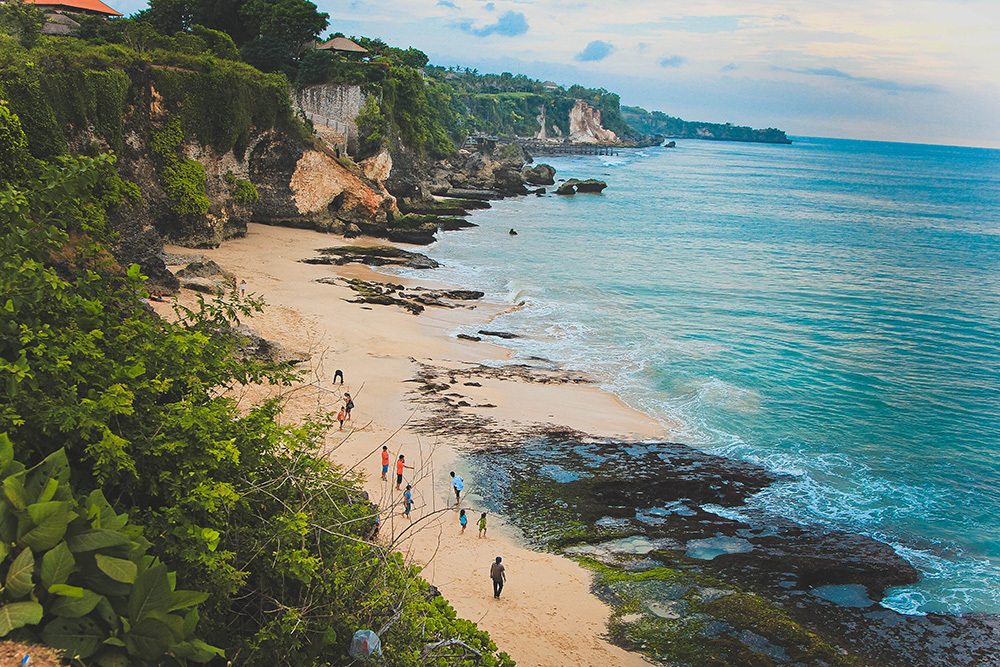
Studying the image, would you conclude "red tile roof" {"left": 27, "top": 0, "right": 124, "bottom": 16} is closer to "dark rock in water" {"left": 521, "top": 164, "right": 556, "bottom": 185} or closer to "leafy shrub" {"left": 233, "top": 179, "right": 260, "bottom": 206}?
"leafy shrub" {"left": 233, "top": 179, "right": 260, "bottom": 206}

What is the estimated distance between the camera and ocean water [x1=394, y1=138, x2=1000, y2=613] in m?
16.9

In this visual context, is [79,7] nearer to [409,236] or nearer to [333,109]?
[333,109]

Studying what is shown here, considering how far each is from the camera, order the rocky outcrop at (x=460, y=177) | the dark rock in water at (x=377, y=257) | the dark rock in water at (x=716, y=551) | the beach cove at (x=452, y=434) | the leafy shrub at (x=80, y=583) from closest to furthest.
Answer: the leafy shrub at (x=80, y=583), the beach cove at (x=452, y=434), the dark rock in water at (x=716, y=551), the dark rock in water at (x=377, y=257), the rocky outcrop at (x=460, y=177)

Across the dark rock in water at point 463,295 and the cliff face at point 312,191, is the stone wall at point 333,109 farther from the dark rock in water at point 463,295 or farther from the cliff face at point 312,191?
the dark rock in water at point 463,295

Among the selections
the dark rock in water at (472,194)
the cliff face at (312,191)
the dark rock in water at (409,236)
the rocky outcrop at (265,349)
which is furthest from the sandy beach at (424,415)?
the dark rock in water at (472,194)

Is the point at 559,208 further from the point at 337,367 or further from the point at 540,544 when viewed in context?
the point at 540,544

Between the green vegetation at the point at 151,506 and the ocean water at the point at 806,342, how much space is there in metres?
11.2

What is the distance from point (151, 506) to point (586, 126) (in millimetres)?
170880

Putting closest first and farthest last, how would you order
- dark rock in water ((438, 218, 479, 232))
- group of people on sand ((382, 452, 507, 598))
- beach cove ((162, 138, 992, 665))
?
beach cove ((162, 138, 992, 665)) < group of people on sand ((382, 452, 507, 598)) < dark rock in water ((438, 218, 479, 232))

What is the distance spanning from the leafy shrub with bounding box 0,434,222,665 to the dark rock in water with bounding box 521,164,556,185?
78755 millimetres

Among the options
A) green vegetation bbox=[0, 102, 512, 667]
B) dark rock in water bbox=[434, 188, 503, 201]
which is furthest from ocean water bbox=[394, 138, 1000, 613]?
green vegetation bbox=[0, 102, 512, 667]

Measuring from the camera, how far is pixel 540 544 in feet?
46.1

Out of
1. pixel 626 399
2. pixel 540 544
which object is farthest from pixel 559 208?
pixel 540 544

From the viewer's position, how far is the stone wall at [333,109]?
151ft
